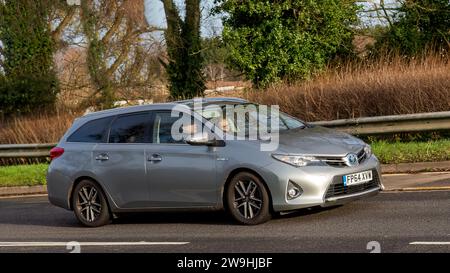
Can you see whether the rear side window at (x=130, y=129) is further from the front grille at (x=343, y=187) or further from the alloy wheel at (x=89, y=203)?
the front grille at (x=343, y=187)

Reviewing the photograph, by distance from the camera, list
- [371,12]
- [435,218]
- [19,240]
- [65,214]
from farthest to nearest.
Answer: [371,12] < [65,214] < [19,240] < [435,218]

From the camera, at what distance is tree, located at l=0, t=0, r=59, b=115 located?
2989 centimetres

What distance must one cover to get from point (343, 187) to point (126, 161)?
120 inches

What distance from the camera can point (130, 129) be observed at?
37.0 feet

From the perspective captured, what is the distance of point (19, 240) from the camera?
1083cm

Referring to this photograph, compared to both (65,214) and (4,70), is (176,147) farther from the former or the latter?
(4,70)

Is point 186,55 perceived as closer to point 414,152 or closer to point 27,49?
point 27,49

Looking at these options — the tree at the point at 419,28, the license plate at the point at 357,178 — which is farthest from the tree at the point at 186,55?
the license plate at the point at 357,178

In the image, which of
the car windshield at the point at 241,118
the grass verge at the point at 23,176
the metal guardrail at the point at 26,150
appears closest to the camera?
the car windshield at the point at 241,118

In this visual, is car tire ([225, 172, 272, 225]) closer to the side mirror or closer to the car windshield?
the side mirror

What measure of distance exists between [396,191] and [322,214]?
2068 millimetres

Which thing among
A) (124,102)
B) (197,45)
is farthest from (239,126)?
(124,102)

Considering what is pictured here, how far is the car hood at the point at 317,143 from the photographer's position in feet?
32.1

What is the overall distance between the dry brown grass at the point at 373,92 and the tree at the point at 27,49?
12038 mm
